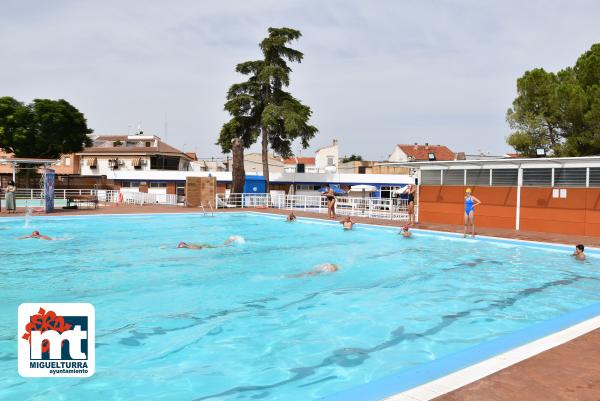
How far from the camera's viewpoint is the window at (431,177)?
2098cm

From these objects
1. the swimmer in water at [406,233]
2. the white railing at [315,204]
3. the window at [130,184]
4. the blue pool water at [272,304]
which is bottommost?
the blue pool water at [272,304]

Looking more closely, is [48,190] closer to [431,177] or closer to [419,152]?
[431,177]

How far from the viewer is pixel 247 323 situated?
7746mm

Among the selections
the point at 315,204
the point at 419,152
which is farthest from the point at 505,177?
the point at 419,152

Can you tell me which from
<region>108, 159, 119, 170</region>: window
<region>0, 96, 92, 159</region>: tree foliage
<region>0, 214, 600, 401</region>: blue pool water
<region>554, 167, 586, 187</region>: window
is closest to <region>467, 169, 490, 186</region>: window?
<region>554, 167, 586, 187</region>: window

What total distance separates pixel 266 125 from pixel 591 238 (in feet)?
79.7

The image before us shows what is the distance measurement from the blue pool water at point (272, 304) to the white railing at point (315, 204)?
689 centimetres

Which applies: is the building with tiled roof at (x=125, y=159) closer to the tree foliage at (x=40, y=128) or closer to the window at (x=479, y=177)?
the tree foliage at (x=40, y=128)

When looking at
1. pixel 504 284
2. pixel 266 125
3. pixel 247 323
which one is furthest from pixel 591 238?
pixel 266 125

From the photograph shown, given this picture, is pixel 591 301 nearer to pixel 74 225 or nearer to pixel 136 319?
pixel 136 319

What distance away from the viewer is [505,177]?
18609 mm

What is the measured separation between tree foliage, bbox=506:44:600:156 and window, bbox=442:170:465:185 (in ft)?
41.7

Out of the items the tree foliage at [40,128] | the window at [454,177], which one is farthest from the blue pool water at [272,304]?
the tree foliage at [40,128]

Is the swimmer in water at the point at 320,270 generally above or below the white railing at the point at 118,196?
below
